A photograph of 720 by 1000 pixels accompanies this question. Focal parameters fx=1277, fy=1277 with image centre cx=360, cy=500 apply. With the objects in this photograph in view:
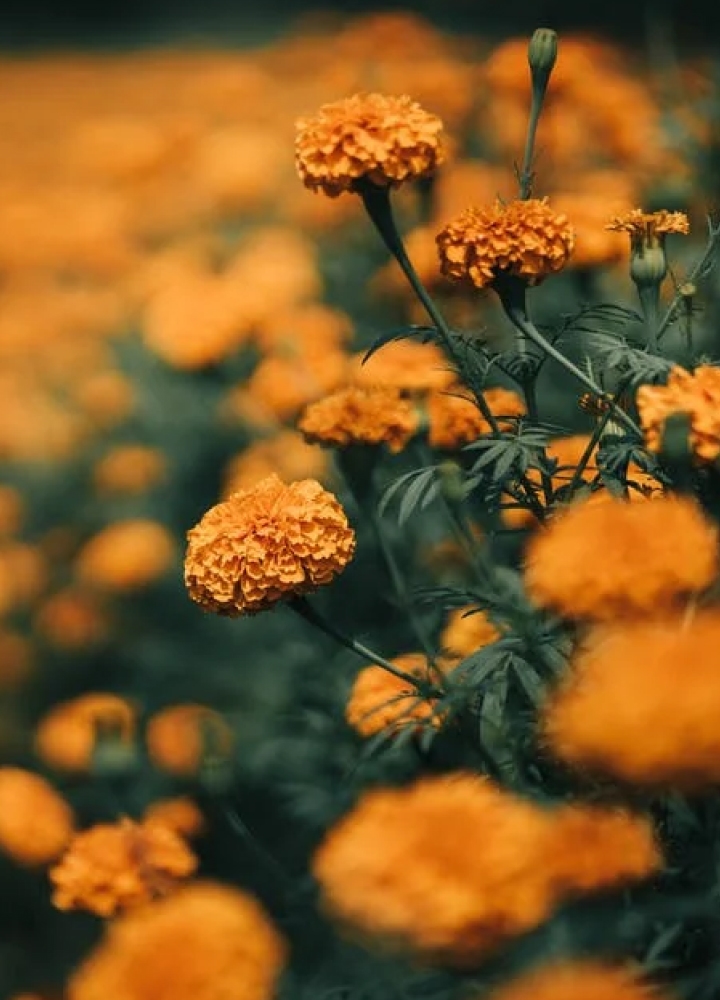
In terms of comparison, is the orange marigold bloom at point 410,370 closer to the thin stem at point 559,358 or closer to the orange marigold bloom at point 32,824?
the thin stem at point 559,358

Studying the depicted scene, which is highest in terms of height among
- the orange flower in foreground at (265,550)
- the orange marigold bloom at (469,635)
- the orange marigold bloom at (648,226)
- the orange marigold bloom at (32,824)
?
the orange marigold bloom at (648,226)

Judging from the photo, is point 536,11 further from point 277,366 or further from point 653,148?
point 277,366

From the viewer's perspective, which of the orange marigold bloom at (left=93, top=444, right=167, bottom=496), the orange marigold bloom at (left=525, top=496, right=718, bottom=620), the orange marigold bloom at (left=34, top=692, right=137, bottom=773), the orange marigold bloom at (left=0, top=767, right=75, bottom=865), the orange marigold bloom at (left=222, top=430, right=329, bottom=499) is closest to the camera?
the orange marigold bloom at (left=525, top=496, right=718, bottom=620)

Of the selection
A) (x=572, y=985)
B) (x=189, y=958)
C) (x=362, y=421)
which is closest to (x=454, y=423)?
(x=362, y=421)

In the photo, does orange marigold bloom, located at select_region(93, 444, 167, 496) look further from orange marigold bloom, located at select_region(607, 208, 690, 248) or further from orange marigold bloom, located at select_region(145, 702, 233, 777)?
orange marigold bloom, located at select_region(607, 208, 690, 248)

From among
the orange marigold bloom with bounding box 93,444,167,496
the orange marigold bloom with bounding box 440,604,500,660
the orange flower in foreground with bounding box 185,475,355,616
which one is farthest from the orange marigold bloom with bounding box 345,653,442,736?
the orange marigold bloom with bounding box 93,444,167,496

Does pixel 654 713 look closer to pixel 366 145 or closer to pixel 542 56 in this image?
pixel 366 145

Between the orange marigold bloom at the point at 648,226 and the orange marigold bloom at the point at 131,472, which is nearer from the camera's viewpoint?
the orange marigold bloom at the point at 648,226

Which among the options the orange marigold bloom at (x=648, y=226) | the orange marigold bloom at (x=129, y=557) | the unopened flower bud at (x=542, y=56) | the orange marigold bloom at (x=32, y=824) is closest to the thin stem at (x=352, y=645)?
the orange marigold bloom at (x=648, y=226)
